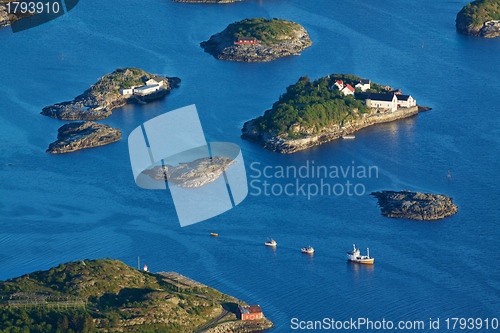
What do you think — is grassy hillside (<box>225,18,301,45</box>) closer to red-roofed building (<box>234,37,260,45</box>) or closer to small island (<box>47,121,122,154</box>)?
red-roofed building (<box>234,37,260,45</box>)

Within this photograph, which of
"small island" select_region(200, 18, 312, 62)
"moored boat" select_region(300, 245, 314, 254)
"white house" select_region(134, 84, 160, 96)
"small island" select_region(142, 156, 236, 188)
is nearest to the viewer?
"moored boat" select_region(300, 245, 314, 254)

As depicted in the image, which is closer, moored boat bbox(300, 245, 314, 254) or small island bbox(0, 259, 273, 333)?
small island bbox(0, 259, 273, 333)

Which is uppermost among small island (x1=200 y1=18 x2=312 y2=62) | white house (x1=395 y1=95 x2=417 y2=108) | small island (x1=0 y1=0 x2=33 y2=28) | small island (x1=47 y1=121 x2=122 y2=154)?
white house (x1=395 y1=95 x2=417 y2=108)

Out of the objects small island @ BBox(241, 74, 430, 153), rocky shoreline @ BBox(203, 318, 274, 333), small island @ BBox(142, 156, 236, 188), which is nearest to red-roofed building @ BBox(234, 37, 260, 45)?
small island @ BBox(241, 74, 430, 153)

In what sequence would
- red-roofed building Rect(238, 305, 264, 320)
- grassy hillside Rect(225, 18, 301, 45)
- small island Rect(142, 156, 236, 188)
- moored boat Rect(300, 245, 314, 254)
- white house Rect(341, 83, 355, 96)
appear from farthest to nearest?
1. grassy hillside Rect(225, 18, 301, 45)
2. white house Rect(341, 83, 355, 96)
3. small island Rect(142, 156, 236, 188)
4. moored boat Rect(300, 245, 314, 254)
5. red-roofed building Rect(238, 305, 264, 320)

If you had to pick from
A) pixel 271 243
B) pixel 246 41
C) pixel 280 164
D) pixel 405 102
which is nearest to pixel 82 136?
pixel 280 164

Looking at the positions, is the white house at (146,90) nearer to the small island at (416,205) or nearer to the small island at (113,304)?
the small island at (416,205)

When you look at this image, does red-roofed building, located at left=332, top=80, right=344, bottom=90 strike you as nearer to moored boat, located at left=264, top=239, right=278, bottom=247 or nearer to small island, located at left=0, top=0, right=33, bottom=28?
moored boat, located at left=264, top=239, right=278, bottom=247

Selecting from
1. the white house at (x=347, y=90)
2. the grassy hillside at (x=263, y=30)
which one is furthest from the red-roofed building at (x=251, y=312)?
the grassy hillside at (x=263, y=30)

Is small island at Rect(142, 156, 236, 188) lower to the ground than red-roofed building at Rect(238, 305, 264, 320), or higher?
lower
